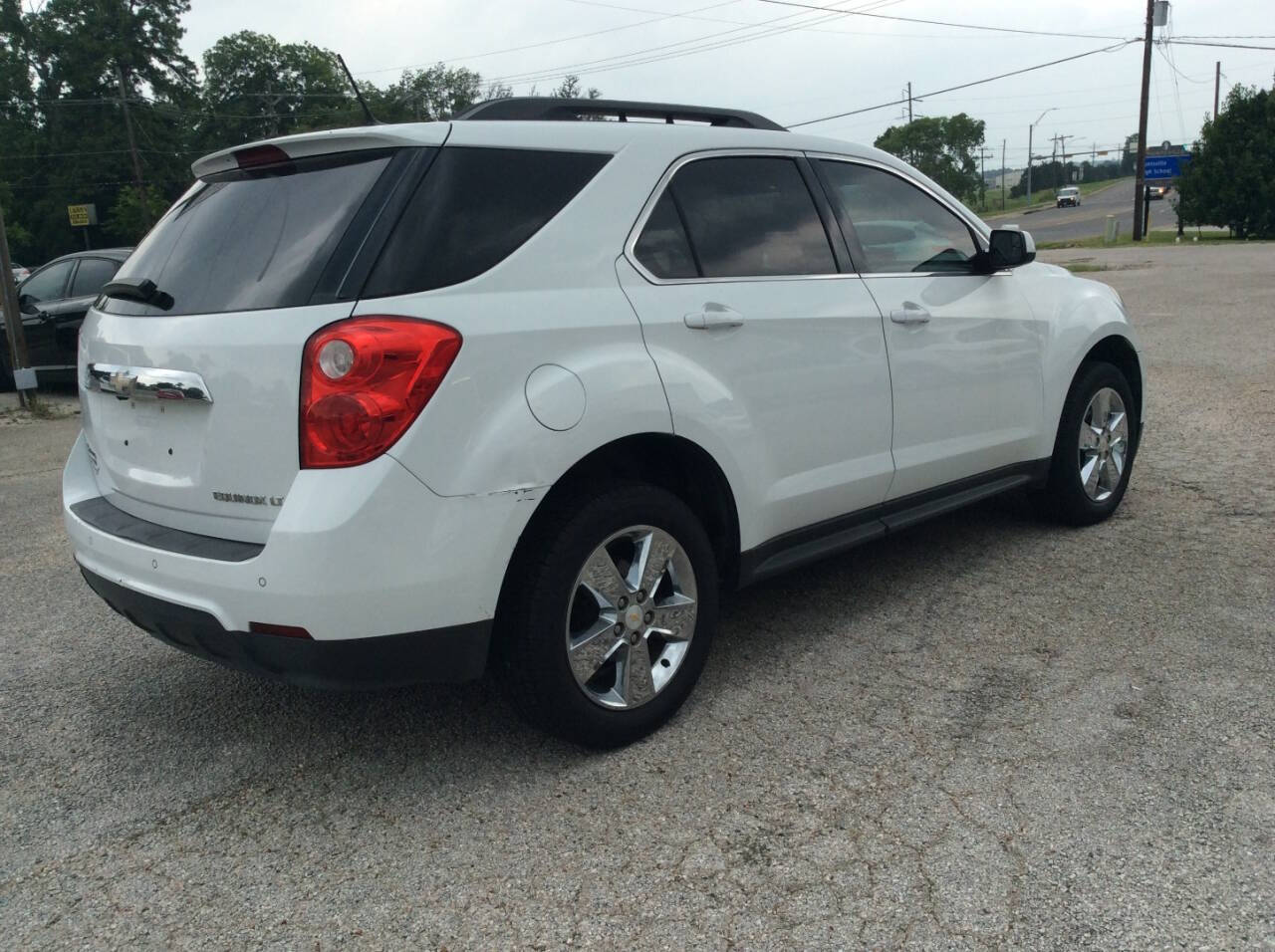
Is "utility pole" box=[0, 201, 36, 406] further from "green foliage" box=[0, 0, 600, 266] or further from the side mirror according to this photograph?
"green foliage" box=[0, 0, 600, 266]

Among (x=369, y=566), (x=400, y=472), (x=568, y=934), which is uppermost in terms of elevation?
(x=400, y=472)

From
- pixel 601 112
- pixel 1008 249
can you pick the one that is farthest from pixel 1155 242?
pixel 601 112

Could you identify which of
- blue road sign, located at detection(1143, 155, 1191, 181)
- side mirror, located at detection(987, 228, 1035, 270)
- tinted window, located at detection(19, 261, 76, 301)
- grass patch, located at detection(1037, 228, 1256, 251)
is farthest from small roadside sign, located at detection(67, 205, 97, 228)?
side mirror, located at detection(987, 228, 1035, 270)

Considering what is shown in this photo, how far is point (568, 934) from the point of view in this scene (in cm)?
232

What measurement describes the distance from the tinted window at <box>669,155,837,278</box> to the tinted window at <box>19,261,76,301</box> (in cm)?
1021

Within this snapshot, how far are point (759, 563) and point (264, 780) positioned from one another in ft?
5.35

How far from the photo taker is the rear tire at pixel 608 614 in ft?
9.27

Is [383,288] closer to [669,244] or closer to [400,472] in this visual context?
[400,472]

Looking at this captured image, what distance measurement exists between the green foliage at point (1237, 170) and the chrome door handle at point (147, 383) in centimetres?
4195

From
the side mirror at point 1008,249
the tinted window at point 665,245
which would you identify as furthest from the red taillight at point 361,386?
the side mirror at point 1008,249

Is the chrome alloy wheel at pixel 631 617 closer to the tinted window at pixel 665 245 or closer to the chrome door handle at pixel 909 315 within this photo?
the tinted window at pixel 665 245

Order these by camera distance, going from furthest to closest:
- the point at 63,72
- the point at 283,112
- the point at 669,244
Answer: the point at 283,112 < the point at 63,72 < the point at 669,244

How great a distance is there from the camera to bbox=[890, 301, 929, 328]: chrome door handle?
389 centimetres

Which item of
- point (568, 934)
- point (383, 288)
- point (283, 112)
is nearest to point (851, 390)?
point (383, 288)
